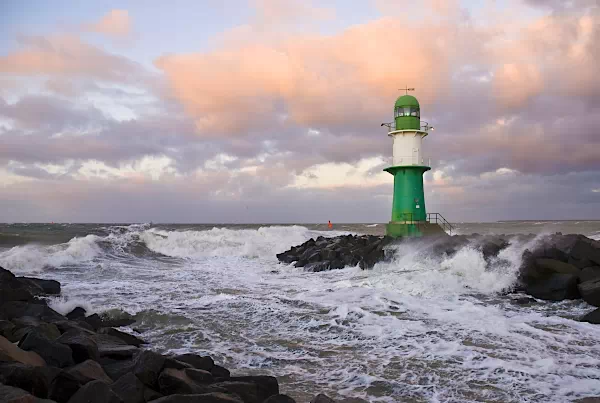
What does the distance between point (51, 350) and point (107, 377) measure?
2.56ft

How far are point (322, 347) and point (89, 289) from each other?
6.85 metres

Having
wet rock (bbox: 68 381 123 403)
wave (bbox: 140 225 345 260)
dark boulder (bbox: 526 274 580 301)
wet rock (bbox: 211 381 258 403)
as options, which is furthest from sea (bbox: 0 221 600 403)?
wave (bbox: 140 225 345 260)

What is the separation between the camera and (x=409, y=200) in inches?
669

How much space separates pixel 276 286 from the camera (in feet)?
39.2

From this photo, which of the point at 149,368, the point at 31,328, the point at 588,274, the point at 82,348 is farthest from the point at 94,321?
the point at 588,274

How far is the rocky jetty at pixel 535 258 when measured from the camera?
9312 mm

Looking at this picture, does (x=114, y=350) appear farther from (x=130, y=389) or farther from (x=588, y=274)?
(x=588, y=274)

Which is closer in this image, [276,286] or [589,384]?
[589,384]

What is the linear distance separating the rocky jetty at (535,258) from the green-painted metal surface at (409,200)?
0.78 meters

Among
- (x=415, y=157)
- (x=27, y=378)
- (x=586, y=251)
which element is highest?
(x=415, y=157)

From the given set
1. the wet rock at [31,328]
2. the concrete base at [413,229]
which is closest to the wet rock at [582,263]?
the concrete base at [413,229]

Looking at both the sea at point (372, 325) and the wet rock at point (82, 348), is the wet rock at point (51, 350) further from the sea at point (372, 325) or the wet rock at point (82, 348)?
the sea at point (372, 325)

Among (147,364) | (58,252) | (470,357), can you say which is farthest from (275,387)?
(58,252)

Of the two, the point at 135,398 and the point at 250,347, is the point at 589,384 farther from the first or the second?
the point at 135,398
